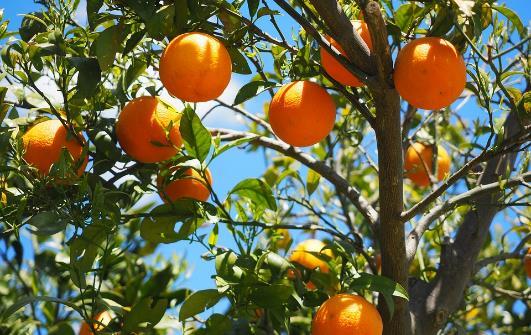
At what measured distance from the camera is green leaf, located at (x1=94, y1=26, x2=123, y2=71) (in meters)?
1.18

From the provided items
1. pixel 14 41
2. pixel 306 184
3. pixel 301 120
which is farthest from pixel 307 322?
pixel 14 41

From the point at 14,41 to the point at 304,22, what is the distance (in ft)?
1.63

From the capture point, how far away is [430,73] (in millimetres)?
1112

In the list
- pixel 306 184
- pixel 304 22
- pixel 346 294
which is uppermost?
pixel 306 184

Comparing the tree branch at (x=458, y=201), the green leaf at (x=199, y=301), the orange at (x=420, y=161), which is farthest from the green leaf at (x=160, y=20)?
the orange at (x=420, y=161)

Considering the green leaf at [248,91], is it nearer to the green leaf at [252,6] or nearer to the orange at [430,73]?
the green leaf at [252,6]

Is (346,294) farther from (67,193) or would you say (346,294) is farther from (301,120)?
(67,193)

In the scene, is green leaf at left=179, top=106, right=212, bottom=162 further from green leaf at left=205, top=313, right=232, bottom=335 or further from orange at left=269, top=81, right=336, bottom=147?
green leaf at left=205, top=313, right=232, bottom=335

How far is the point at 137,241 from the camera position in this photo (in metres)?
2.13

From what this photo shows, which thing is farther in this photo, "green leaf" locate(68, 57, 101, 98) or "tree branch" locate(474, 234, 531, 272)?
"tree branch" locate(474, 234, 531, 272)

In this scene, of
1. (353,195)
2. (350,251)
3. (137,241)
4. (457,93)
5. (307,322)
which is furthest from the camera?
(137,241)

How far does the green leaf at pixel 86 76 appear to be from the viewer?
121 cm

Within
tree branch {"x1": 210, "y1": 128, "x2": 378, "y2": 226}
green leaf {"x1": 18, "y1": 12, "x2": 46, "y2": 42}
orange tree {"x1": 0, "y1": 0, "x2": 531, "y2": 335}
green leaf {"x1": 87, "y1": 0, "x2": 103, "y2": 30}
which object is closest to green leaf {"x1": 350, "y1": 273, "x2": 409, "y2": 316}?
orange tree {"x1": 0, "y1": 0, "x2": 531, "y2": 335}

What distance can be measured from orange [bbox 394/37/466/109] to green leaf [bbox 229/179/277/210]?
375 millimetres
